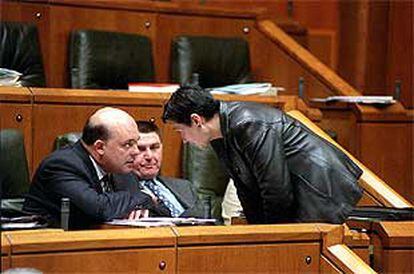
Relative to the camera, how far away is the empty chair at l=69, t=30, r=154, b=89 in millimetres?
2801

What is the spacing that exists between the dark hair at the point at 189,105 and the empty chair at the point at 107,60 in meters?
0.84

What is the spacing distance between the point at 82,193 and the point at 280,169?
391 millimetres

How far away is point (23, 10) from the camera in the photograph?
9.18 ft

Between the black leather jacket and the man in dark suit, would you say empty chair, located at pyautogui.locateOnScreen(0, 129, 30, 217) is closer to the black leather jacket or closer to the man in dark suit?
the man in dark suit

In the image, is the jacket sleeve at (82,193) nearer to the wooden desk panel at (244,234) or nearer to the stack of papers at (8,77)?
the wooden desk panel at (244,234)

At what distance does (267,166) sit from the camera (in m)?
1.87

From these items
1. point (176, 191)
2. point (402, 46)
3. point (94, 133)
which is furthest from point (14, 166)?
point (402, 46)

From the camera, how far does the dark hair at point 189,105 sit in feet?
6.40

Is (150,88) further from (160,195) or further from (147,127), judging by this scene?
(160,195)

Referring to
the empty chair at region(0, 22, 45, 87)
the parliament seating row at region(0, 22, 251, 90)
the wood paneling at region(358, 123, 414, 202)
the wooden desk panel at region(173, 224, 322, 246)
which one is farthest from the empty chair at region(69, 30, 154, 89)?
the wooden desk panel at region(173, 224, 322, 246)

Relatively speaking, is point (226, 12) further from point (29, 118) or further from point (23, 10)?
point (29, 118)

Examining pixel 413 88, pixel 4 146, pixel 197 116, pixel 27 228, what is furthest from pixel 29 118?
pixel 413 88

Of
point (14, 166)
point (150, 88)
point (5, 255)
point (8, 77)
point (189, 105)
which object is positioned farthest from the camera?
point (150, 88)

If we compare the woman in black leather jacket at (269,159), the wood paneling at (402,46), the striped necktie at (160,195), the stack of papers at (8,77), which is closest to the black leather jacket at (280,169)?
the woman in black leather jacket at (269,159)
